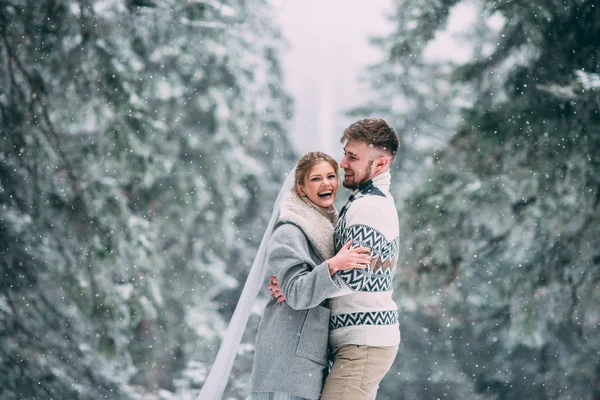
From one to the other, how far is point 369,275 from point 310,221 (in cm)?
28

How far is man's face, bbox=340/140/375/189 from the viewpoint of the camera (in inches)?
77.0

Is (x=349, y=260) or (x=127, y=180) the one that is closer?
(x=349, y=260)

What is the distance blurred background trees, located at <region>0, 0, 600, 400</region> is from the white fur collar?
309cm

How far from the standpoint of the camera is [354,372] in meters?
1.86

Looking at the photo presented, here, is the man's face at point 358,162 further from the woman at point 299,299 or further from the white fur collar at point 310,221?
the white fur collar at point 310,221

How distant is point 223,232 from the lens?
20.3 ft

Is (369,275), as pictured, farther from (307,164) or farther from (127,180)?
(127,180)

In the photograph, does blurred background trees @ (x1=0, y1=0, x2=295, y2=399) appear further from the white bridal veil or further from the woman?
the woman

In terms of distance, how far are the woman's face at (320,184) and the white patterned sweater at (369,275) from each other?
9 cm

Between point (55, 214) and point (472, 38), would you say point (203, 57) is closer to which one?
point (55, 214)

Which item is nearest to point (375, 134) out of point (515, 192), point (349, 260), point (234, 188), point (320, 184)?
point (320, 184)

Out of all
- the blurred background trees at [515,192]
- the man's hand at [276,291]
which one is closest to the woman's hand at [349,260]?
the man's hand at [276,291]

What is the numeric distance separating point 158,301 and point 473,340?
3.37 m

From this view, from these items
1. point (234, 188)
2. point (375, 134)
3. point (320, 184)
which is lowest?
point (320, 184)
